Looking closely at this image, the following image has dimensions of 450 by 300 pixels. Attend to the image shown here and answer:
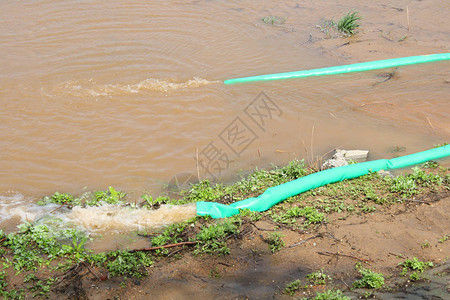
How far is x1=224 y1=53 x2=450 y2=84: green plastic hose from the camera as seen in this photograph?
7094 mm

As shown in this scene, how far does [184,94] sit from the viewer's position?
6.79 metres

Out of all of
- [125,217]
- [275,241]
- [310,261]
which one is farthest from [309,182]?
[125,217]

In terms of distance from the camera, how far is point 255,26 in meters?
9.01

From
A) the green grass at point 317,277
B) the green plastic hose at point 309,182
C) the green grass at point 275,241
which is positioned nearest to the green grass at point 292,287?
the green grass at point 317,277

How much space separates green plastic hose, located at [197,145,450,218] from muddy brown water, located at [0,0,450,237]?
504 millimetres

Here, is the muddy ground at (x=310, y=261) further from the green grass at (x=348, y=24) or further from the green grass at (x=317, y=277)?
the green grass at (x=348, y=24)

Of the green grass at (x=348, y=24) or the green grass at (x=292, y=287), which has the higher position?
the green grass at (x=348, y=24)

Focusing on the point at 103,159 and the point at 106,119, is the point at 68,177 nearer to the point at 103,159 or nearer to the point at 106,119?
the point at 103,159

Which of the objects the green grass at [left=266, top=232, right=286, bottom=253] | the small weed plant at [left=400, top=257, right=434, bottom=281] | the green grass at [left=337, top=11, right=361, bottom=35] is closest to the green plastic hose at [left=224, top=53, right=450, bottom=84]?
the green grass at [left=337, top=11, right=361, bottom=35]

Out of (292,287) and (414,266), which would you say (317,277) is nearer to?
(292,287)

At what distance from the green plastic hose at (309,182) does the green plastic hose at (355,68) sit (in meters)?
2.66

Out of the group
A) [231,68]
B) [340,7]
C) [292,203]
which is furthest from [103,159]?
[340,7]

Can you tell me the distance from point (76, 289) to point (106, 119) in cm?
330

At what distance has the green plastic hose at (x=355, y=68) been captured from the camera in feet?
23.3
